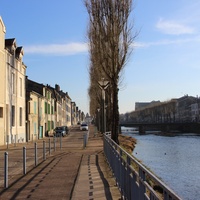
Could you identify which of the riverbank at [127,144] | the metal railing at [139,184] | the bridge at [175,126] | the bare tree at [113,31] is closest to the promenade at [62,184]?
the metal railing at [139,184]

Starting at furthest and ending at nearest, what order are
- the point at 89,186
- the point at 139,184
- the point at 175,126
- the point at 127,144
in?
the point at 175,126 → the point at 127,144 → the point at 89,186 → the point at 139,184

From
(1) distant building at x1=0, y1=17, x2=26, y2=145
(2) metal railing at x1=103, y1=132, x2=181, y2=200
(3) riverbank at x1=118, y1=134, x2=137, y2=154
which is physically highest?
(1) distant building at x1=0, y1=17, x2=26, y2=145

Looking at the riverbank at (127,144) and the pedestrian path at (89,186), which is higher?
the pedestrian path at (89,186)

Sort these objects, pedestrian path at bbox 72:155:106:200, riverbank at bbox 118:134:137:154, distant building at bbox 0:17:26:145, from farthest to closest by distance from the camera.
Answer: distant building at bbox 0:17:26:145, riverbank at bbox 118:134:137:154, pedestrian path at bbox 72:155:106:200

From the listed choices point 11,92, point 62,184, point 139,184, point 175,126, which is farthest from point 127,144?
point 175,126

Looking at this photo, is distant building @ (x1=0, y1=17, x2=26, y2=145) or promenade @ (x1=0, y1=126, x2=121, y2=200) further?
distant building @ (x1=0, y1=17, x2=26, y2=145)

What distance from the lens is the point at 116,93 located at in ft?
75.4

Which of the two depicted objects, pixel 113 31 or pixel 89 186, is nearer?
pixel 89 186

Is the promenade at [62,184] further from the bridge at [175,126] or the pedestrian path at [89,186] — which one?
the bridge at [175,126]

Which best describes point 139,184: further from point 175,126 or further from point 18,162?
point 175,126

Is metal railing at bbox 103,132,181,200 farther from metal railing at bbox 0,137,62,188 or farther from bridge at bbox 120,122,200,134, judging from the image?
bridge at bbox 120,122,200,134

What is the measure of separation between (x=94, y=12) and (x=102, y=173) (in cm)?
1422

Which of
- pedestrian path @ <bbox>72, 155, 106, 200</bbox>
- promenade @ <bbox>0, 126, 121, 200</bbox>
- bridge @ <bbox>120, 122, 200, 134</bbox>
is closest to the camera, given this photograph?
pedestrian path @ <bbox>72, 155, 106, 200</bbox>

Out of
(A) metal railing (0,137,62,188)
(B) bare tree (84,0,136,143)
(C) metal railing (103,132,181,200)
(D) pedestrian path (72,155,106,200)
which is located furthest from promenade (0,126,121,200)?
(B) bare tree (84,0,136,143)
